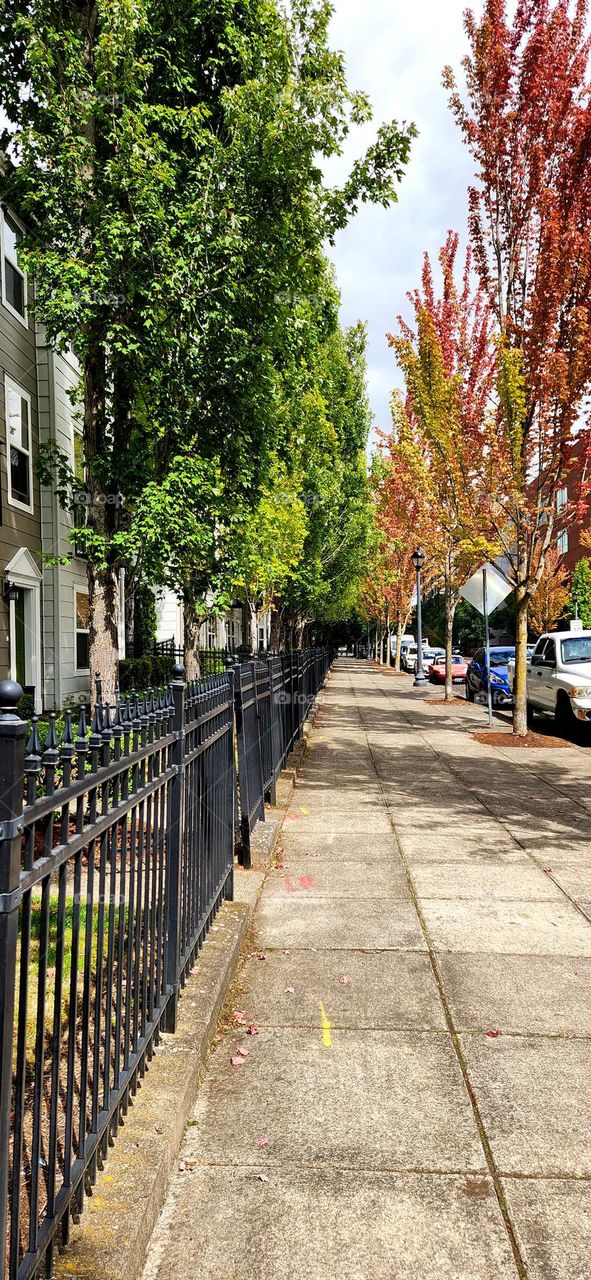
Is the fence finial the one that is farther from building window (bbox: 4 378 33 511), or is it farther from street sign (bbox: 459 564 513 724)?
street sign (bbox: 459 564 513 724)

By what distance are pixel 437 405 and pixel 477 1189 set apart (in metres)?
13.5

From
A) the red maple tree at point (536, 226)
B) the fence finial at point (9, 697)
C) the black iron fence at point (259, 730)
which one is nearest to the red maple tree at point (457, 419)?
the red maple tree at point (536, 226)

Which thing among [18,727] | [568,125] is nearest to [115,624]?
[18,727]

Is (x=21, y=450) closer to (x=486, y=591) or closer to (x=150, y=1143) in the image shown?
(x=486, y=591)

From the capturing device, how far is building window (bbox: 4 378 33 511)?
15.6 metres

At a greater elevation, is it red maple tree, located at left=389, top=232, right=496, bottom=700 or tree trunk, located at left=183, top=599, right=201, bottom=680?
red maple tree, located at left=389, top=232, right=496, bottom=700

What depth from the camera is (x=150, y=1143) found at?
294cm

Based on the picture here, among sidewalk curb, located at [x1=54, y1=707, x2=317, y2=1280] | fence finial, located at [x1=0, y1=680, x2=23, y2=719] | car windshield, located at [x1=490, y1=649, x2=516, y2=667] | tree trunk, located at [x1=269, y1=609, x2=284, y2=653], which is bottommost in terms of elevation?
sidewalk curb, located at [x1=54, y1=707, x2=317, y2=1280]

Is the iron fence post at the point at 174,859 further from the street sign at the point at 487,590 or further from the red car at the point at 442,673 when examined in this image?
the red car at the point at 442,673

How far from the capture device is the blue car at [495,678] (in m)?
24.4

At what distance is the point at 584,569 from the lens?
43.7m

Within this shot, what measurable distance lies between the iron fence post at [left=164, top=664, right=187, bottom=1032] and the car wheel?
1403 centimetres

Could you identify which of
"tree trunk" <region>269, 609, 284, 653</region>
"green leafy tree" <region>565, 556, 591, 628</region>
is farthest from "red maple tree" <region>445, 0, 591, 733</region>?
"green leafy tree" <region>565, 556, 591, 628</region>

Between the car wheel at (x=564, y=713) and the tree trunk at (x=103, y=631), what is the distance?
10.0 m
